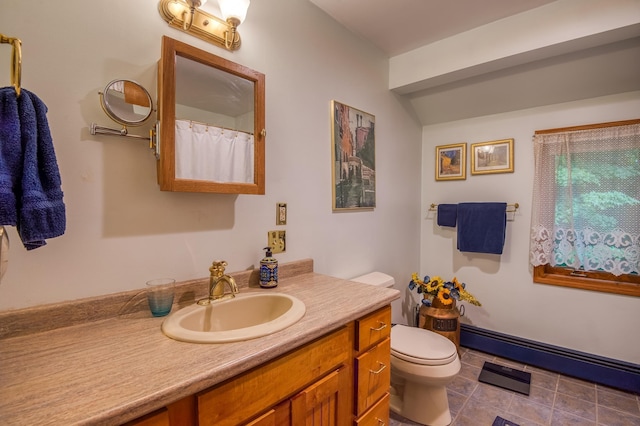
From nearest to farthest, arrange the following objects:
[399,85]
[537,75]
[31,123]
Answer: [31,123], [537,75], [399,85]

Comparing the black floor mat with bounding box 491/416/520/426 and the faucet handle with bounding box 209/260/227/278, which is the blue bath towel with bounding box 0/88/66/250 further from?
the black floor mat with bounding box 491/416/520/426

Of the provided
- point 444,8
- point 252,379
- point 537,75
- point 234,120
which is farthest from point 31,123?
point 537,75

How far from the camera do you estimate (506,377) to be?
2160mm

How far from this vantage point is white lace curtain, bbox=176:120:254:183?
116 cm

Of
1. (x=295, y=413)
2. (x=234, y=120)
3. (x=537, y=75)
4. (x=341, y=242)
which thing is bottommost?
(x=295, y=413)

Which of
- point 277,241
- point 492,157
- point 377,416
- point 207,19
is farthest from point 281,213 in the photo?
point 492,157

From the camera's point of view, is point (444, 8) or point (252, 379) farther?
point (444, 8)

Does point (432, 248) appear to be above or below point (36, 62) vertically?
below

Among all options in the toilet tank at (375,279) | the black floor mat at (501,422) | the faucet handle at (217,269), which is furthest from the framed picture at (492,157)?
the faucet handle at (217,269)

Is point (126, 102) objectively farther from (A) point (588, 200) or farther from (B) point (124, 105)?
(A) point (588, 200)

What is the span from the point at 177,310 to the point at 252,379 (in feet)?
1.53

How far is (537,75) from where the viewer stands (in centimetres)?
212

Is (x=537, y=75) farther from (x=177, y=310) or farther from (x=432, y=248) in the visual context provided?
(x=177, y=310)

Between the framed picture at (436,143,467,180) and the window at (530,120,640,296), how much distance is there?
1.71ft
